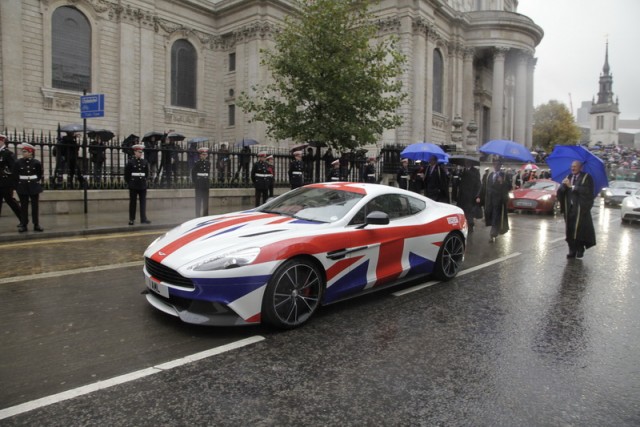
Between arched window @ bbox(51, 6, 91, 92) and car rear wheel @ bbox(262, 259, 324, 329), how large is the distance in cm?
2880

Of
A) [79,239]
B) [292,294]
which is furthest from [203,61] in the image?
[292,294]

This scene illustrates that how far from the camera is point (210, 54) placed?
124 ft

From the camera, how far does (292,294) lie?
4.52 m

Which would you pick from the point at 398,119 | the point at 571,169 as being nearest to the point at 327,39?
the point at 398,119

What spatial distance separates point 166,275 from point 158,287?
0.16m

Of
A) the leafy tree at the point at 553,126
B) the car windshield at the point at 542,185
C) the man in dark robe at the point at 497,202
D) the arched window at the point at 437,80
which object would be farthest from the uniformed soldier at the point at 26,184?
the leafy tree at the point at 553,126

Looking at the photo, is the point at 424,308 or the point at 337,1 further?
the point at 337,1

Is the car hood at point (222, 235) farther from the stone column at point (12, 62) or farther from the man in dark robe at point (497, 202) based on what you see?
the stone column at point (12, 62)

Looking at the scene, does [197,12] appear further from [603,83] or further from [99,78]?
[603,83]

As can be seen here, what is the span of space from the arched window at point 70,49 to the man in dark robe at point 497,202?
25.8 metres

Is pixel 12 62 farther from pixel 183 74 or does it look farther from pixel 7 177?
pixel 7 177

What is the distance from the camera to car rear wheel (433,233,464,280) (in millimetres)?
6664

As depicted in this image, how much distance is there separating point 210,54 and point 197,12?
10.3ft

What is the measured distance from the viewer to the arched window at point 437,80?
131 feet
